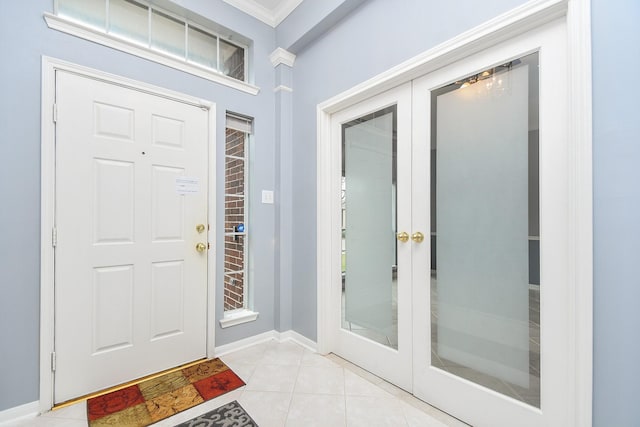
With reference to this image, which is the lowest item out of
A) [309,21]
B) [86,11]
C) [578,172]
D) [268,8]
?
[578,172]

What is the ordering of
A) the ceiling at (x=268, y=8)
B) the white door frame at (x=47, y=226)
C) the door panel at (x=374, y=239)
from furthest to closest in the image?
the ceiling at (x=268, y=8) → the door panel at (x=374, y=239) → the white door frame at (x=47, y=226)

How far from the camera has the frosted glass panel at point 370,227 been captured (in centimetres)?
196

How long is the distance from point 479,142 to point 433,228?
21.2 inches

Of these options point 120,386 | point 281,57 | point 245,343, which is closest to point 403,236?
point 245,343

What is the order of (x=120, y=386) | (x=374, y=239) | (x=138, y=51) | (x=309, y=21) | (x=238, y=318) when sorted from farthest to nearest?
(x=238, y=318)
(x=309, y=21)
(x=374, y=239)
(x=138, y=51)
(x=120, y=386)

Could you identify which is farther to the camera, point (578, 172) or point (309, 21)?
point (309, 21)

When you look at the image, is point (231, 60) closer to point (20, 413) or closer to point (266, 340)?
point (266, 340)

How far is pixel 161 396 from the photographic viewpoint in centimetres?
176

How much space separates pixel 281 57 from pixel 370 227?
5.82 feet

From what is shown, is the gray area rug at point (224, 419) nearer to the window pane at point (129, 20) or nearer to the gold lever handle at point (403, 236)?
the gold lever handle at point (403, 236)

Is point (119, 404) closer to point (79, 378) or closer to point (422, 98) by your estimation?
point (79, 378)

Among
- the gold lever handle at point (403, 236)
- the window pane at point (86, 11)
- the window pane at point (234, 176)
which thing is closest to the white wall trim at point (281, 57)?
the window pane at point (234, 176)

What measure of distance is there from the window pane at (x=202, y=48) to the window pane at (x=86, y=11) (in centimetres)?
56

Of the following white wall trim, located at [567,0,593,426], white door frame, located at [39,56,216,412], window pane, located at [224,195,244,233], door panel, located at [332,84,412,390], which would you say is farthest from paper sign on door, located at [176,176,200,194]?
white wall trim, located at [567,0,593,426]
